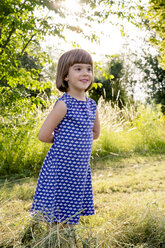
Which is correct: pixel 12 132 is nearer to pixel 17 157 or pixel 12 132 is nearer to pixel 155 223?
pixel 17 157

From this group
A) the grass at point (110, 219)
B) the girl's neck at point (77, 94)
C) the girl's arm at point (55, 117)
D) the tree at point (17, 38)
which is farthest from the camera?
the tree at point (17, 38)

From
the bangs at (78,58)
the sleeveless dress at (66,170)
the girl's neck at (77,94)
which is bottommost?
the sleeveless dress at (66,170)

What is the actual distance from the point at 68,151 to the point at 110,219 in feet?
2.15

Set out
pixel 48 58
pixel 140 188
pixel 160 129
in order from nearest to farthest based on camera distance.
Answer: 1. pixel 140 188
2. pixel 48 58
3. pixel 160 129

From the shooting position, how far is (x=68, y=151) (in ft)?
6.13

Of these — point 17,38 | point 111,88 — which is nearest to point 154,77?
point 111,88

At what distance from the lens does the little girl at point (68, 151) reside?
6.10 ft

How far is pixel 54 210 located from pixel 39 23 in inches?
124

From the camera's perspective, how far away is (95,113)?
6.94 ft

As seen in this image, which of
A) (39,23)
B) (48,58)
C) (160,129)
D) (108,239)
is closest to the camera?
(108,239)

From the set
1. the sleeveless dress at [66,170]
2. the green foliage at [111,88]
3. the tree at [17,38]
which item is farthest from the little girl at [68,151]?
the green foliage at [111,88]

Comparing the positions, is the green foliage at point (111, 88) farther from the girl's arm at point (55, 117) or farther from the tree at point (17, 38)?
the girl's arm at point (55, 117)

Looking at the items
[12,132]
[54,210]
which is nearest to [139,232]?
[54,210]

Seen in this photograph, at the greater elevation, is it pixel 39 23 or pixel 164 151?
pixel 39 23
